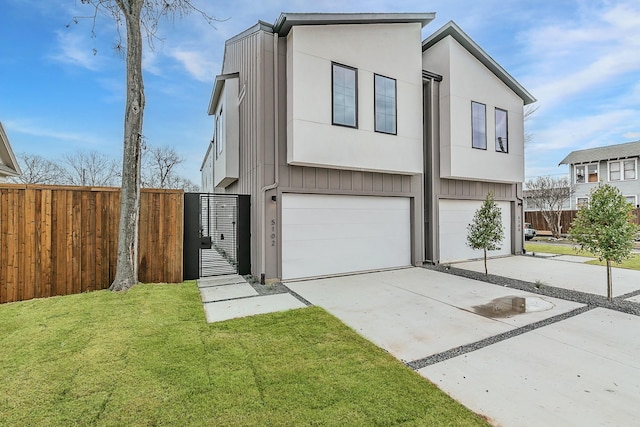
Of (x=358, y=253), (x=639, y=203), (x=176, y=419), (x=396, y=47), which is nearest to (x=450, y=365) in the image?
(x=176, y=419)

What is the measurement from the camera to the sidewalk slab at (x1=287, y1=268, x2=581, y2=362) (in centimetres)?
387

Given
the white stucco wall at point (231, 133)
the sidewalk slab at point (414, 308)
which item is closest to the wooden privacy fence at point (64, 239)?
the white stucco wall at point (231, 133)

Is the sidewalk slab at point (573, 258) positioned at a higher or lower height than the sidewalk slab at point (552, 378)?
higher

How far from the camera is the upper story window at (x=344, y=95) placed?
7.23 metres

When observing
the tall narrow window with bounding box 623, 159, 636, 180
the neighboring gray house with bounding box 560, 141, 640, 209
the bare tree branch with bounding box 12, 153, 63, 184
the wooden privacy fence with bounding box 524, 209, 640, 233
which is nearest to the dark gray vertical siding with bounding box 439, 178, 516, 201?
the neighboring gray house with bounding box 560, 141, 640, 209

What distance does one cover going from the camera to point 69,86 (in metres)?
14.1

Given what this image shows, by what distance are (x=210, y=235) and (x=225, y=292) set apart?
97.6 inches

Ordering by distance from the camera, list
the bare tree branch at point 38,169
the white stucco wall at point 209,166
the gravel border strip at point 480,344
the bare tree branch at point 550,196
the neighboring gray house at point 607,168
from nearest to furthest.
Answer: the gravel border strip at point 480,344 → the white stucco wall at point 209,166 → the bare tree branch at point 550,196 → the neighboring gray house at point 607,168 → the bare tree branch at point 38,169

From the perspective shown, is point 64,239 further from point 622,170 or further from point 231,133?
point 622,170

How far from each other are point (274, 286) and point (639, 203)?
85.8 feet

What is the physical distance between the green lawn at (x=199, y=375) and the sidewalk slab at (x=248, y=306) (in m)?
0.32

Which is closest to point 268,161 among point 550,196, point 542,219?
point 550,196

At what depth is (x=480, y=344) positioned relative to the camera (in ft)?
12.2

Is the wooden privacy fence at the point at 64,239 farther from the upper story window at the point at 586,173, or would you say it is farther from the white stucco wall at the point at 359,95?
the upper story window at the point at 586,173
